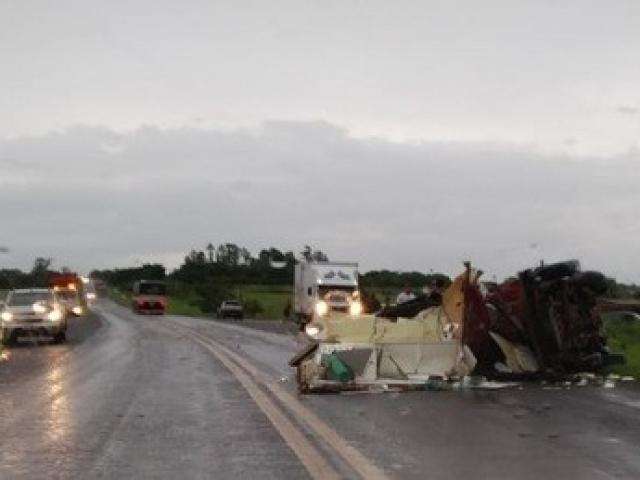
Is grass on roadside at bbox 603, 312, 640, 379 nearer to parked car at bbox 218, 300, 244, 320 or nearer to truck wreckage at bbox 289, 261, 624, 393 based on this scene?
truck wreckage at bbox 289, 261, 624, 393

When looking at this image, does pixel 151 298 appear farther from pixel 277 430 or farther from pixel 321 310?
pixel 277 430

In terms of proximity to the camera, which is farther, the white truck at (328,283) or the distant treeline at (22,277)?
the distant treeline at (22,277)

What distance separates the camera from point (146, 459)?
9.26 m

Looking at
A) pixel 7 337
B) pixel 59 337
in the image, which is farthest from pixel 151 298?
pixel 7 337

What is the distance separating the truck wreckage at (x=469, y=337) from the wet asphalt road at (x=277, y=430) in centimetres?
99

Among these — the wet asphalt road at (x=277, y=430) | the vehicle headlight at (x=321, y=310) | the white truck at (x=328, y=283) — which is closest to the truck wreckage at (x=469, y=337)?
the vehicle headlight at (x=321, y=310)

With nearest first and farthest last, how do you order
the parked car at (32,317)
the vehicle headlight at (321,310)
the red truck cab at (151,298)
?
the vehicle headlight at (321,310)
the parked car at (32,317)
the red truck cab at (151,298)

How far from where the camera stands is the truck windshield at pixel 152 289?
8269cm

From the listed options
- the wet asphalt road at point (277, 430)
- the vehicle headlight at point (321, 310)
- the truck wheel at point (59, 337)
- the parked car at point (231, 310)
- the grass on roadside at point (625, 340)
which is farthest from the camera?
the parked car at point (231, 310)

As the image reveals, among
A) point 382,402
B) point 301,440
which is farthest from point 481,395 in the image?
point 301,440

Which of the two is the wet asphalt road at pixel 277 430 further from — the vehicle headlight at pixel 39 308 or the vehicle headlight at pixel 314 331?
the vehicle headlight at pixel 39 308

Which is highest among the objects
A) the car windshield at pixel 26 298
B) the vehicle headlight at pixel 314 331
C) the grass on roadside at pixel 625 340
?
the car windshield at pixel 26 298

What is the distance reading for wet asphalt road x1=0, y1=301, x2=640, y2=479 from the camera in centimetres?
878

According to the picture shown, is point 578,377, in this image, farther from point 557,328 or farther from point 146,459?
point 146,459
